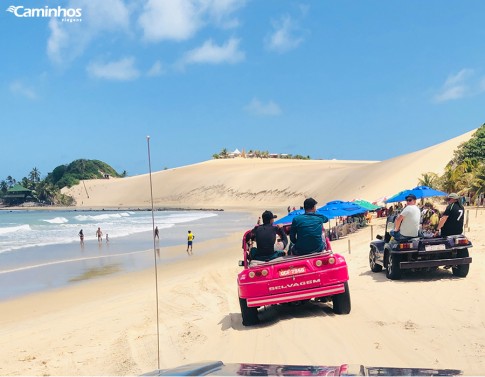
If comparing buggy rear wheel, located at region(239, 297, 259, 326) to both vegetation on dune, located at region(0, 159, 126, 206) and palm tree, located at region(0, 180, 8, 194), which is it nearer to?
vegetation on dune, located at region(0, 159, 126, 206)

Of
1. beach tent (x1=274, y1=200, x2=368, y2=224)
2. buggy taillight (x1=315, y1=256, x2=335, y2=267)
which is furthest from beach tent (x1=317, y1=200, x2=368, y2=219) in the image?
A: buggy taillight (x1=315, y1=256, x2=335, y2=267)

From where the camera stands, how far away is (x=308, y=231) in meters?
8.17

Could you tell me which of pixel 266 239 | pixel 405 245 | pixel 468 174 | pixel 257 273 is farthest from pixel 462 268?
pixel 468 174

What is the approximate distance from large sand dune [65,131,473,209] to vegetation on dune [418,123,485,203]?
2298 centimetres

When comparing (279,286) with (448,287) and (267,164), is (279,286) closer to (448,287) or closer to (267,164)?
(448,287)

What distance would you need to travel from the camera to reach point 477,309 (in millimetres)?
8273

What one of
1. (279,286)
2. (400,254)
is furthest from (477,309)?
(279,286)

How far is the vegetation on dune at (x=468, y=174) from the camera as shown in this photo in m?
37.1

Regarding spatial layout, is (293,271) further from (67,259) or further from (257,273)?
(67,259)

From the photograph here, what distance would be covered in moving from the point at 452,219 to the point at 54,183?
189 metres

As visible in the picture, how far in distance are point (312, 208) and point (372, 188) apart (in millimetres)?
73668

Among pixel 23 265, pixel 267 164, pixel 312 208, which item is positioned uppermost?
pixel 267 164

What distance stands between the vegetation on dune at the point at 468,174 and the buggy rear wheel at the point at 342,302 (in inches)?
1213

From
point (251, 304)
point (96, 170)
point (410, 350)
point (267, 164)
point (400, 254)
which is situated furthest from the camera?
point (96, 170)
